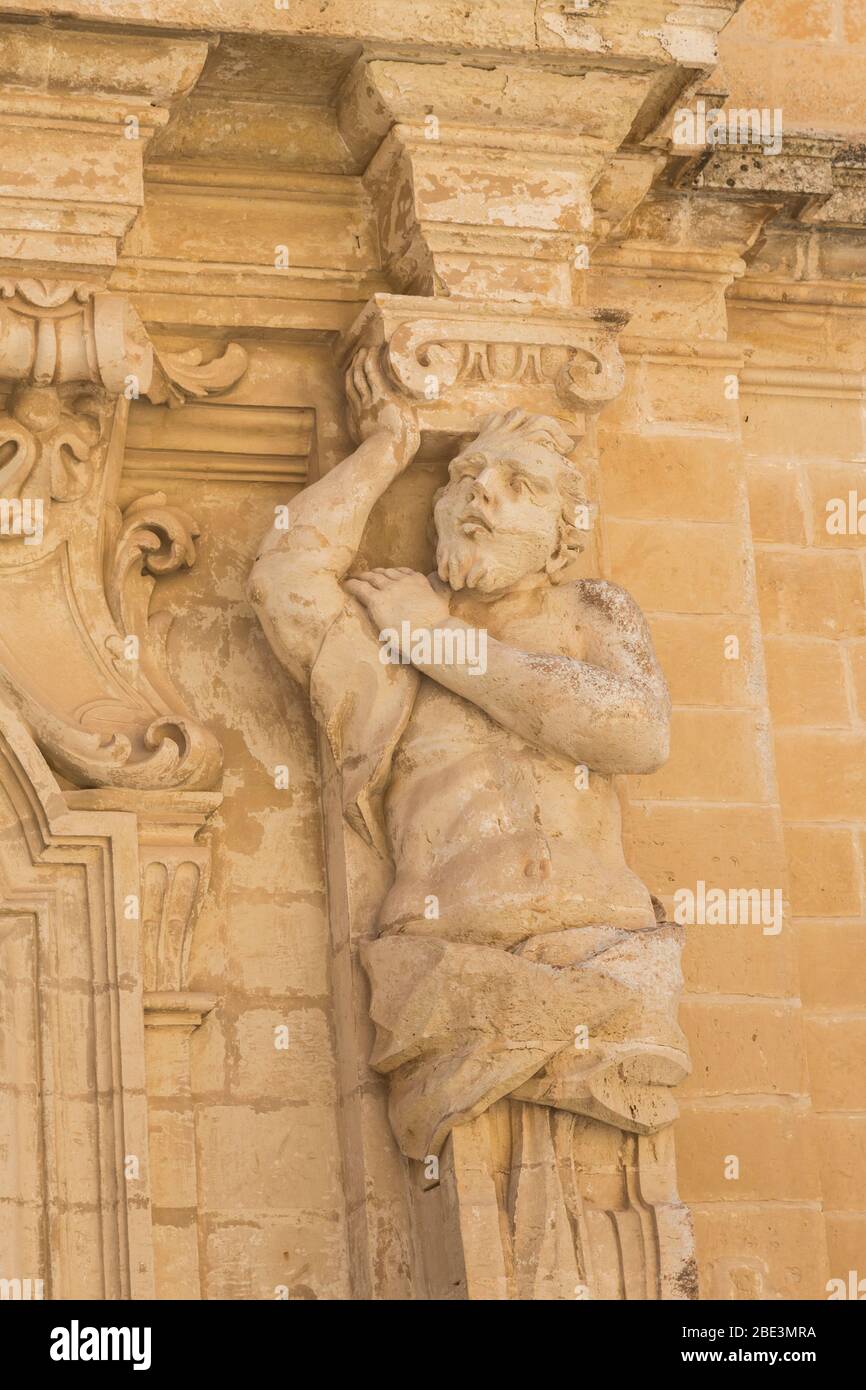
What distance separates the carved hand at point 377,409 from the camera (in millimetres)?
5586

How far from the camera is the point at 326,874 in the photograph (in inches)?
221

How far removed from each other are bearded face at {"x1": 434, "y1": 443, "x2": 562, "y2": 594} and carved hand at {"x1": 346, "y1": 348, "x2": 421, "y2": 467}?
0.14 meters

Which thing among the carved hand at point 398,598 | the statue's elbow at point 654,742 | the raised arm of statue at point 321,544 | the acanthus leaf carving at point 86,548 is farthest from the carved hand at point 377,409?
the statue's elbow at point 654,742

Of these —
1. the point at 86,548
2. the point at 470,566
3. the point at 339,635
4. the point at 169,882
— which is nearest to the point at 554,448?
the point at 470,566

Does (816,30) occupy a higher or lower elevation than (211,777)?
higher

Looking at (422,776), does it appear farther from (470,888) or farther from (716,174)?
(716,174)

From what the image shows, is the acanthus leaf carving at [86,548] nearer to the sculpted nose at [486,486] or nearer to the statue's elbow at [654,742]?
the sculpted nose at [486,486]

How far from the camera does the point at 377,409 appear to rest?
5.64 m

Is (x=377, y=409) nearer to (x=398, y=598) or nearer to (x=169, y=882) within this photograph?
(x=398, y=598)

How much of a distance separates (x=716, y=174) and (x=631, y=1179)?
218 centimetres

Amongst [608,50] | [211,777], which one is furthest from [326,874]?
[608,50]

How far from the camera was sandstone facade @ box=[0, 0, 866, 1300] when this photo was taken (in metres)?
5.19

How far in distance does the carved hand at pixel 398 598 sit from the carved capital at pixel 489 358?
0.31 metres

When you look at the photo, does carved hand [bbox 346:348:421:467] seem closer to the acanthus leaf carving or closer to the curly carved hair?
the curly carved hair
